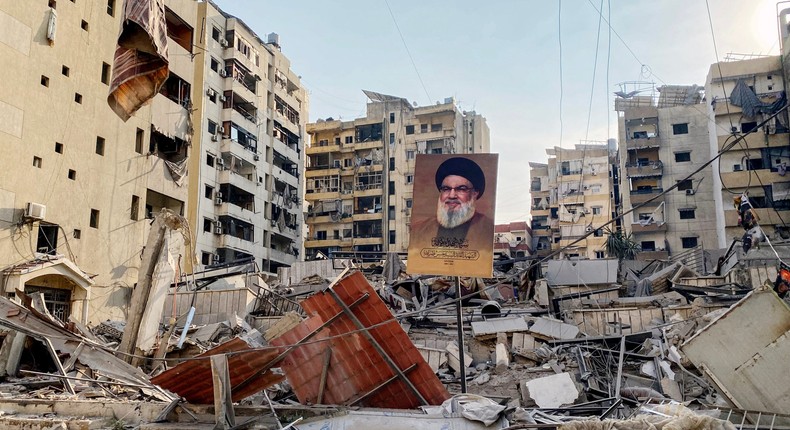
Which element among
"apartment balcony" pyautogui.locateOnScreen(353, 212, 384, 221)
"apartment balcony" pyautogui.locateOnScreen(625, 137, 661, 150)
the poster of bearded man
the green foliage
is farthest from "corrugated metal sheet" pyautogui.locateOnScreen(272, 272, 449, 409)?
"apartment balcony" pyautogui.locateOnScreen(625, 137, 661, 150)

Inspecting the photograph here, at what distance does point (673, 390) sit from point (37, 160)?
23.1 meters

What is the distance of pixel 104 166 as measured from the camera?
26562 mm

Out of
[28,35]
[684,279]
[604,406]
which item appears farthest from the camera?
[684,279]

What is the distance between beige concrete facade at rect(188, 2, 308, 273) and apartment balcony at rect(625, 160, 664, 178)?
31.3 metres

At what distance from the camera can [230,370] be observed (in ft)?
26.8

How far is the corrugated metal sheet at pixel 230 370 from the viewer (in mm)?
7863

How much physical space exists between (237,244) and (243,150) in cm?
764

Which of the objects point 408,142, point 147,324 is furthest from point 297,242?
point 147,324

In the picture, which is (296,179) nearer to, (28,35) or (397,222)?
(397,222)

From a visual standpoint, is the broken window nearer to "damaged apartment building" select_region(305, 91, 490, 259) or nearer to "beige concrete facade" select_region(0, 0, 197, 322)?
"beige concrete facade" select_region(0, 0, 197, 322)

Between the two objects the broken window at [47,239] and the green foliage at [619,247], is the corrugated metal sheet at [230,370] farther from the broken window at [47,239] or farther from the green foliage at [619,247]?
the green foliage at [619,247]

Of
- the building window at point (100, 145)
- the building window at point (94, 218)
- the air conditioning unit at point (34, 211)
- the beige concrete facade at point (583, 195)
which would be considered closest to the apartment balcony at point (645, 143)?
the beige concrete facade at point (583, 195)

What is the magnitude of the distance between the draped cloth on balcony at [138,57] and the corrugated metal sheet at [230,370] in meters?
5.03

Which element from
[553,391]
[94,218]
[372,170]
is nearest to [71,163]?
[94,218]
